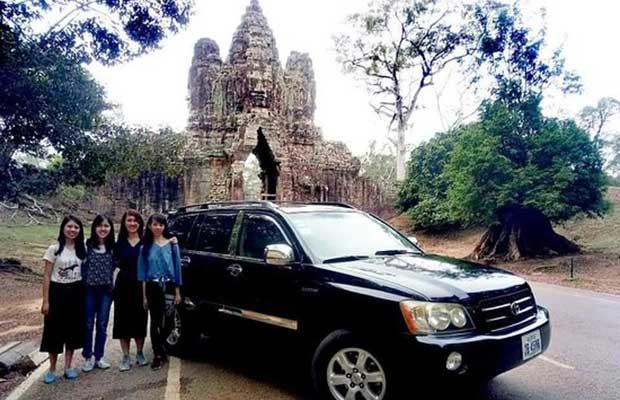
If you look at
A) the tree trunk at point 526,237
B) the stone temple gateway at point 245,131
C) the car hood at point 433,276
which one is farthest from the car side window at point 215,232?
the stone temple gateway at point 245,131

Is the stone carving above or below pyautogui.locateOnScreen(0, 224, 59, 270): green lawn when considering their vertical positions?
above

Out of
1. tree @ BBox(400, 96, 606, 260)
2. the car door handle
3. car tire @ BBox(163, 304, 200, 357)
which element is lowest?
car tire @ BBox(163, 304, 200, 357)

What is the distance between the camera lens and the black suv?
360 cm

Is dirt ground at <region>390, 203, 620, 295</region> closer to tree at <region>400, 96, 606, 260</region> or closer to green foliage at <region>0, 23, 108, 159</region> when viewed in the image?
tree at <region>400, 96, 606, 260</region>

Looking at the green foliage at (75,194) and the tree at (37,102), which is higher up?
the tree at (37,102)

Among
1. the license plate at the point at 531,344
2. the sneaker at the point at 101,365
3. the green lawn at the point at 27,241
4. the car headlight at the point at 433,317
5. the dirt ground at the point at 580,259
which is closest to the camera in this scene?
the car headlight at the point at 433,317

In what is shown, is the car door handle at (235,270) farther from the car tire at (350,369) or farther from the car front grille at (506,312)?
the car front grille at (506,312)

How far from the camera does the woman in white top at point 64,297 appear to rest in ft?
16.6

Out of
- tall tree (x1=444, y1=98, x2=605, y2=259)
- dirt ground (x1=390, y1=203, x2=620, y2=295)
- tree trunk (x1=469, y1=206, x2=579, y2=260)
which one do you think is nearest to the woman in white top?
dirt ground (x1=390, y1=203, x2=620, y2=295)

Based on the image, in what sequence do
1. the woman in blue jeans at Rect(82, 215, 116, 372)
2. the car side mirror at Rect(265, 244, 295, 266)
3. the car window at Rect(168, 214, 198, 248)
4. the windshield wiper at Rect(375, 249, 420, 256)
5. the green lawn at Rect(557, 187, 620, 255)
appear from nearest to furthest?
the car side mirror at Rect(265, 244, 295, 266) → the windshield wiper at Rect(375, 249, 420, 256) → the woman in blue jeans at Rect(82, 215, 116, 372) → the car window at Rect(168, 214, 198, 248) → the green lawn at Rect(557, 187, 620, 255)

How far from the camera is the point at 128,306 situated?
550 cm

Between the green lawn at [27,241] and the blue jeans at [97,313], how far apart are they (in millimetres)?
10098

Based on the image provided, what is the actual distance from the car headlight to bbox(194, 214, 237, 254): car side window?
7.94 ft

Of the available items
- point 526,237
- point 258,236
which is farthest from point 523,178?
point 258,236
